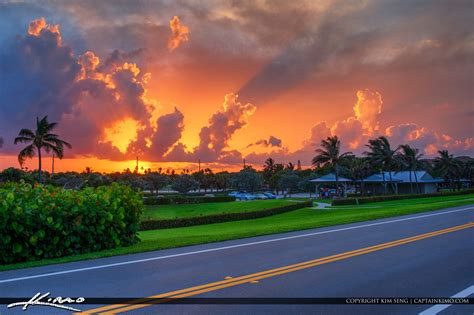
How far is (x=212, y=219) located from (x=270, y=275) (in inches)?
1214

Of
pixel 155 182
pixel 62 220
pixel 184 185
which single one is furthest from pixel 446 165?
pixel 62 220

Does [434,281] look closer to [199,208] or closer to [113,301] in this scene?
[113,301]

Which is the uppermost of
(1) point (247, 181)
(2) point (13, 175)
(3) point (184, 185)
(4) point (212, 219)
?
(2) point (13, 175)

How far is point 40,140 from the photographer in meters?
63.5

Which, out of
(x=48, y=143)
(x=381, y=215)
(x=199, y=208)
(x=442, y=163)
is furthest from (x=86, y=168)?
(x=381, y=215)

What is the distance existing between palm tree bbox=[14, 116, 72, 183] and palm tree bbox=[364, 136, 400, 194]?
172 ft

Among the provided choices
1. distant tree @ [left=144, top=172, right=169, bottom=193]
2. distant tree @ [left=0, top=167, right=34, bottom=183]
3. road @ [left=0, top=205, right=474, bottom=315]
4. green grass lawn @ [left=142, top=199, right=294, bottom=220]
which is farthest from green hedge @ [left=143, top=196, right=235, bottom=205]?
road @ [left=0, top=205, right=474, bottom=315]

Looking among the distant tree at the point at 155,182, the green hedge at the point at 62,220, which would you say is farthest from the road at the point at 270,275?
the distant tree at the point at 155,182

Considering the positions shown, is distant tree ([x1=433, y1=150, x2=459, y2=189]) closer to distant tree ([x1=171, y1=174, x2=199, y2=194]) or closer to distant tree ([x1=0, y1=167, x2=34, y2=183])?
distant tree ([x1=171, y1=174, x2=199, y2=194])

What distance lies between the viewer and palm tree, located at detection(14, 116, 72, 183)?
206ft

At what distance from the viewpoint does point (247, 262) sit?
1025cm

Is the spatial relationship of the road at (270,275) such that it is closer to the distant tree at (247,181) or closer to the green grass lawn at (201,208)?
the green grass lawn at (201,208)

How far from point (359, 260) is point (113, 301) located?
5816 millimetres

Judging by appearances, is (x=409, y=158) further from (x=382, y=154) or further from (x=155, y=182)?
(x=155, y=182)
